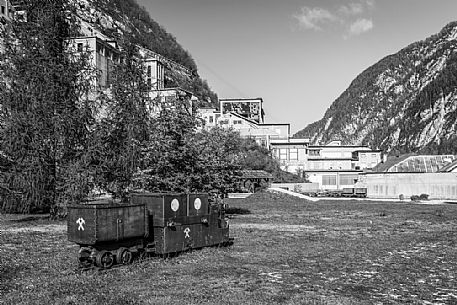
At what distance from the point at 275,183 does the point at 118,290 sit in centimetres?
6737

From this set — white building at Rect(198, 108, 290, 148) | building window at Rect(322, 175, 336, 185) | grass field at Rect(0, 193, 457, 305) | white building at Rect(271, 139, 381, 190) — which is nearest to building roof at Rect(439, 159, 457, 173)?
white building at Rect(271, 139, 381, 190)

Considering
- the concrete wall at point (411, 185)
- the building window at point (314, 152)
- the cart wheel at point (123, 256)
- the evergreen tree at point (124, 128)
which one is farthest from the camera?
the building window at point (314, 152)

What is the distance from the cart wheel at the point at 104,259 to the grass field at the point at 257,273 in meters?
0.28

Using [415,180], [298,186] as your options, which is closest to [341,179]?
[298,186]

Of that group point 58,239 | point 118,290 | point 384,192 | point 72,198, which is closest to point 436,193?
point 384,192

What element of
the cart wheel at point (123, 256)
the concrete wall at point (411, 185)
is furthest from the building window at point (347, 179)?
the cart wheel at point (123, 256)

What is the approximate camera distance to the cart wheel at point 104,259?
503 inches

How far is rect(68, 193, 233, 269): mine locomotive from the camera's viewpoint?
42.0 feet

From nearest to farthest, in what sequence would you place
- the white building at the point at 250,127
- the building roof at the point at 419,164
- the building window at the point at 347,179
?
the building roof at the point at 419,164 < the building window at the point at 347,179 < the white building at the point at 250,127

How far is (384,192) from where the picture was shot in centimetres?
6200

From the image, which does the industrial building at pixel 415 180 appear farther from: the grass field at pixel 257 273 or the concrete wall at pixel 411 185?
the grass field at pixel 257 273

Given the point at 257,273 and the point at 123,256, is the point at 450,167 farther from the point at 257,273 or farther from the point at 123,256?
the point at 123,256

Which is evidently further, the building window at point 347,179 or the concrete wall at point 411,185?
the building window at point 347,179

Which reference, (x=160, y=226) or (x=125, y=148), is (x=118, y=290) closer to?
(x=160, y=226)
